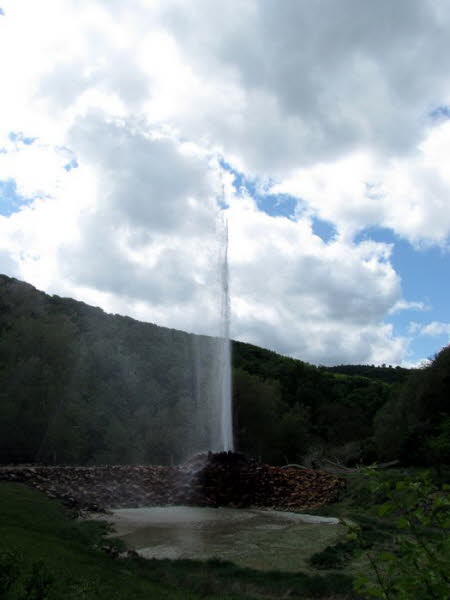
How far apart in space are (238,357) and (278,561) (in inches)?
1942

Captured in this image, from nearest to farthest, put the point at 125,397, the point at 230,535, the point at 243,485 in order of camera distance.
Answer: the point at 230,535, the point at 243,485, the point at 125,397

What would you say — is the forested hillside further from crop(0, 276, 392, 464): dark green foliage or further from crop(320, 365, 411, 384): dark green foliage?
crop(320, 365, 411, 384): dark green foliage

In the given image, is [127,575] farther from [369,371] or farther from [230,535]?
[369,371]

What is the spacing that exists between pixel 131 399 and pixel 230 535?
25.3 m

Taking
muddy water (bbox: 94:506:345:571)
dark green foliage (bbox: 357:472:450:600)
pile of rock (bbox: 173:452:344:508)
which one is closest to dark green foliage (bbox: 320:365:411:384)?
pile of rock (bbox: 173:452:344:508)

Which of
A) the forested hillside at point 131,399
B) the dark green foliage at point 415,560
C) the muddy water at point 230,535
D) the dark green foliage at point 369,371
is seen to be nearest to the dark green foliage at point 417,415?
the forested hillside at point 131,399

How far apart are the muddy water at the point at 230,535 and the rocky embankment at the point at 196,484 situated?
4.56ft

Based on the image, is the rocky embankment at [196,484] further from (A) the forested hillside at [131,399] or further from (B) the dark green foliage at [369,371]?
(B) the dark green foliage at [369,371]

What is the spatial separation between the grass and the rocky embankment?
225 inches

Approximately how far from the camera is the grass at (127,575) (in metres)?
5.33

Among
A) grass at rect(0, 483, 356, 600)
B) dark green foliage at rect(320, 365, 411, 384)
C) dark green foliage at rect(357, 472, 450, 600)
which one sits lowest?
grass at rect(0, 483, 356, 600)

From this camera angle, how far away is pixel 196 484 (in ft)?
49.2

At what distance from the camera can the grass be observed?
5.33m

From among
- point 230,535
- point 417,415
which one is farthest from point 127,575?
point 417,415
